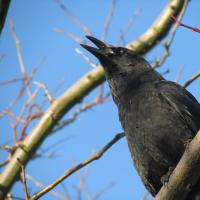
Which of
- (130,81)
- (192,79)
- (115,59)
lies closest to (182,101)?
(192,79)

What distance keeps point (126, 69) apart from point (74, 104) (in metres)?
0.80

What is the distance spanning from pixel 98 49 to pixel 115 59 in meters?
0.24

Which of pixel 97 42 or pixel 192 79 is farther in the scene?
pixel 97 42

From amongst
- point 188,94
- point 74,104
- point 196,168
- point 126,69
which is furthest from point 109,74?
point 196,168

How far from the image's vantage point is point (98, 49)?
197 inches

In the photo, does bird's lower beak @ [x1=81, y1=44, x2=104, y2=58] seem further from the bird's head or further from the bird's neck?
the bird's neck

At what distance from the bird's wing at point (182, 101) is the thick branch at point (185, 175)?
0.84m

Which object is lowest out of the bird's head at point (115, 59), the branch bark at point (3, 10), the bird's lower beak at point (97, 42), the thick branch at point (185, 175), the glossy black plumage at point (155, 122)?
the thick branch at point (185, 175)

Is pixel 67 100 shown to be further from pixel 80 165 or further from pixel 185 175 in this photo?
pixel 185 175

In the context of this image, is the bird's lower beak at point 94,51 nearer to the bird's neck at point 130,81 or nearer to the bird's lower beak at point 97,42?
the bird's lower beak at point 97,42

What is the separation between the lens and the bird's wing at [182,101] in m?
4.04

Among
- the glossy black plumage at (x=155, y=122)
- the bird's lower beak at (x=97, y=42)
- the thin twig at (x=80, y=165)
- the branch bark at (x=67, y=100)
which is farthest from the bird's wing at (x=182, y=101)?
the branch bark at (x=67, y=100)

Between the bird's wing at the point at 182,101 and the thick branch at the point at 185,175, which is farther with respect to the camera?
the bird's wing at the point at 182,101

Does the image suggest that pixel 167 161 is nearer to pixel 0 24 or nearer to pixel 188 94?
pixel 188 94
